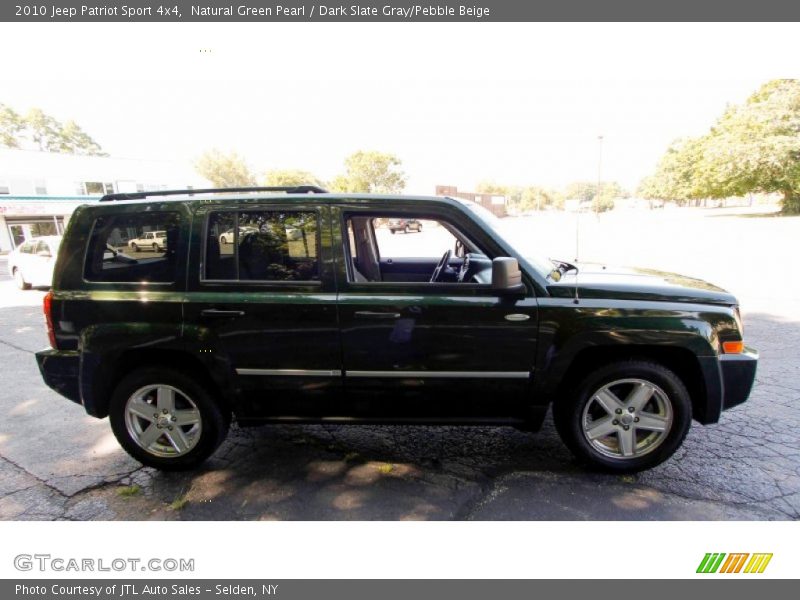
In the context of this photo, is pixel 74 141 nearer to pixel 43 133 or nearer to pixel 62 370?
pixel 43 133

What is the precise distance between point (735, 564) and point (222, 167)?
2481 inches

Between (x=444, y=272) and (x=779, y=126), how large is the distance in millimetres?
41129

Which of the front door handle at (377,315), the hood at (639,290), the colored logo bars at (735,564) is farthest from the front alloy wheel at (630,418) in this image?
the front door handle at (377,315)

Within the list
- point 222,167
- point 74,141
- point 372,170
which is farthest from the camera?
point 74,141

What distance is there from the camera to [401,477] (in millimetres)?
2945

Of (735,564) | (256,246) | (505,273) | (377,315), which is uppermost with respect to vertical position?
(256,246)

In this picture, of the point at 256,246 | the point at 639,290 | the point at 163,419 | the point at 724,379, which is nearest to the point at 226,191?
the point at 256,246

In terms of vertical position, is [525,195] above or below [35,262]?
above

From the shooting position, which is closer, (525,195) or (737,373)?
(737,373)

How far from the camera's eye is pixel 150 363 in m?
3.01

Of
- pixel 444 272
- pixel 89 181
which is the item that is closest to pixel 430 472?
pixel 444 272

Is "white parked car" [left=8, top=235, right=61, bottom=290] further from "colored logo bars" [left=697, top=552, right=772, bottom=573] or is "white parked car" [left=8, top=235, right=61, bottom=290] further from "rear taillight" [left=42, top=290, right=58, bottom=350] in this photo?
"colored logo bars" [left=697, top=552, right=772, bottom=573]

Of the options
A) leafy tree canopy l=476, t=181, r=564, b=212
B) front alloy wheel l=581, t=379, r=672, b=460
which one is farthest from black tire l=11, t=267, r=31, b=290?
leafy tree canopy l=476, t=181, r=564, b=212

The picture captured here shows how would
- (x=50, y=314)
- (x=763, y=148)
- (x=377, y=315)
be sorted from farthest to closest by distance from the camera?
(x=763, y=148), (x=50, y=314), (x=377, y=315)
